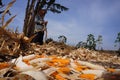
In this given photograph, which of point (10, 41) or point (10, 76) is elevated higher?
point (10, 41)

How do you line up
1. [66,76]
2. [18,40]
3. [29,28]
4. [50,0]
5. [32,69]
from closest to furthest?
[32,69], [66,76], [18,40], [29,28], [50,0]

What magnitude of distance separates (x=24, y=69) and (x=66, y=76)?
1.16 ft

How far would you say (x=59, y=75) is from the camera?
246 cm

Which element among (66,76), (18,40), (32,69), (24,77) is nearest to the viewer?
(24,77)

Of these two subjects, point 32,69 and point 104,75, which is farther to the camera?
point 104,75

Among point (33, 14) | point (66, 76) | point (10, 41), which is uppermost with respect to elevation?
point (33, 14)

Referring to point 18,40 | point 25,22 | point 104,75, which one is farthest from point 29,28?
point 104,75

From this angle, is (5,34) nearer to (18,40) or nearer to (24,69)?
(18,40)

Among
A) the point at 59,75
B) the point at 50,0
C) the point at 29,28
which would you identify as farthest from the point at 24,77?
the point at 50,0

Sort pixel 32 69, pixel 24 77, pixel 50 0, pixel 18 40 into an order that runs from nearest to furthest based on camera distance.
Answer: pixel 24 77 → pixel 32 69 → pixel 18 40 → pixel 50 0

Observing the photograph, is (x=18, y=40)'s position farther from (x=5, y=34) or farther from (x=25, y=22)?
(x=25, y=22)

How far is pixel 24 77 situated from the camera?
216 centimetres

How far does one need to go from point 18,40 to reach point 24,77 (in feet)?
5.38

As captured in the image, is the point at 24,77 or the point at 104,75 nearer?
the point at 24,77
